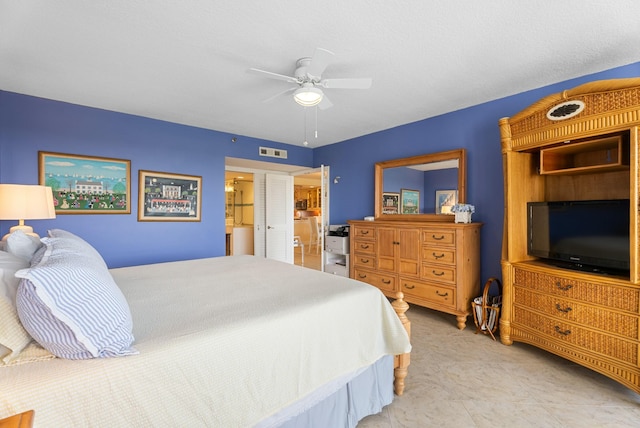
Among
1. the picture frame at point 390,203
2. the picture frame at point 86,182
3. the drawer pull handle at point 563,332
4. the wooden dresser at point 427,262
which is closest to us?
the drawer pull handle at point 563,332

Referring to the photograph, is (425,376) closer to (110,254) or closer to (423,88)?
(423,88)

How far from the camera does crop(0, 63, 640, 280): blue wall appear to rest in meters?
2.99

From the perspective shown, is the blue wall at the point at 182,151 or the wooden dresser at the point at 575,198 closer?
the wooden dresser at the point at 575,198

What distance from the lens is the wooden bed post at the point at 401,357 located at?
1864 millimetres

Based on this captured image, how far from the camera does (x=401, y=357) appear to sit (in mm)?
1886

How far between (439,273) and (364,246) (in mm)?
1110

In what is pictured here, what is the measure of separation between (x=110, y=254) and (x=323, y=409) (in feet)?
10.8

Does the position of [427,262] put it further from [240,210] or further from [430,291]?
[240,210]

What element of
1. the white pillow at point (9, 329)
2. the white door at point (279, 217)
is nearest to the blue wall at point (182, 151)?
the white door at point (279, 217)

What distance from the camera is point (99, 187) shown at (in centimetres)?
342

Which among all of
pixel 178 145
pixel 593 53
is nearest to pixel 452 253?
pixel 593 53

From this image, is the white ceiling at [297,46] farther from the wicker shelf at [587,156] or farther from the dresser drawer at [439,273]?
the dresser drawer at [439,273]

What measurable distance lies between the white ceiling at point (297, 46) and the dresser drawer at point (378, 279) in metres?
2.15

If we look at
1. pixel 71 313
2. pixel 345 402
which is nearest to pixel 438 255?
pixel 345 402
